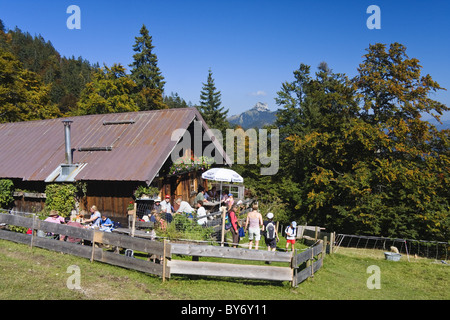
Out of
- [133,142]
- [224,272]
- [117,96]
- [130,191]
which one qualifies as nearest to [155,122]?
[133,142]

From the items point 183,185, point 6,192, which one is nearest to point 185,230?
point 183,185

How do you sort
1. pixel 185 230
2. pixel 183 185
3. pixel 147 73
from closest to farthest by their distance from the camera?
pixel 185 230 < pixel 183 185 < pixel 147 73

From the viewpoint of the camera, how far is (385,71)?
21.5 metres

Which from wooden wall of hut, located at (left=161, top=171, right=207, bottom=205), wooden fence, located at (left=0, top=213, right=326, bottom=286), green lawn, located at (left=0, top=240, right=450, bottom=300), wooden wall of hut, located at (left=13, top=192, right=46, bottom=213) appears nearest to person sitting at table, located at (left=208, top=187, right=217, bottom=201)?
wooden wall of hut, located at (left=161, top=171, right=207, bottom=205)

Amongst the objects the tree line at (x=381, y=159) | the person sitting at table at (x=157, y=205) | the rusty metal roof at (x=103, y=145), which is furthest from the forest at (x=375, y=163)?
the person sitting at table at (x=157, y=205)

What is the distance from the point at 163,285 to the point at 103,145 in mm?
10303

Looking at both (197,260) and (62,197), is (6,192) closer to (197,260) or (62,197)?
(62,197)

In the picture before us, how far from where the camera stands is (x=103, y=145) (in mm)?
16547

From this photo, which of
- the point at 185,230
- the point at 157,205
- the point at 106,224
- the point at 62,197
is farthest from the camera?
the point at 62,197

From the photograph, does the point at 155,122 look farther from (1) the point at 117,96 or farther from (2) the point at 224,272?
(1) the point at 117,96

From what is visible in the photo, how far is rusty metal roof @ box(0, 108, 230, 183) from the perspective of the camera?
47.2 feet

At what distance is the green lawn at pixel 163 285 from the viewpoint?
23.8 ft

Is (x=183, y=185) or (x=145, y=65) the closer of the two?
(x=183, y=185)
